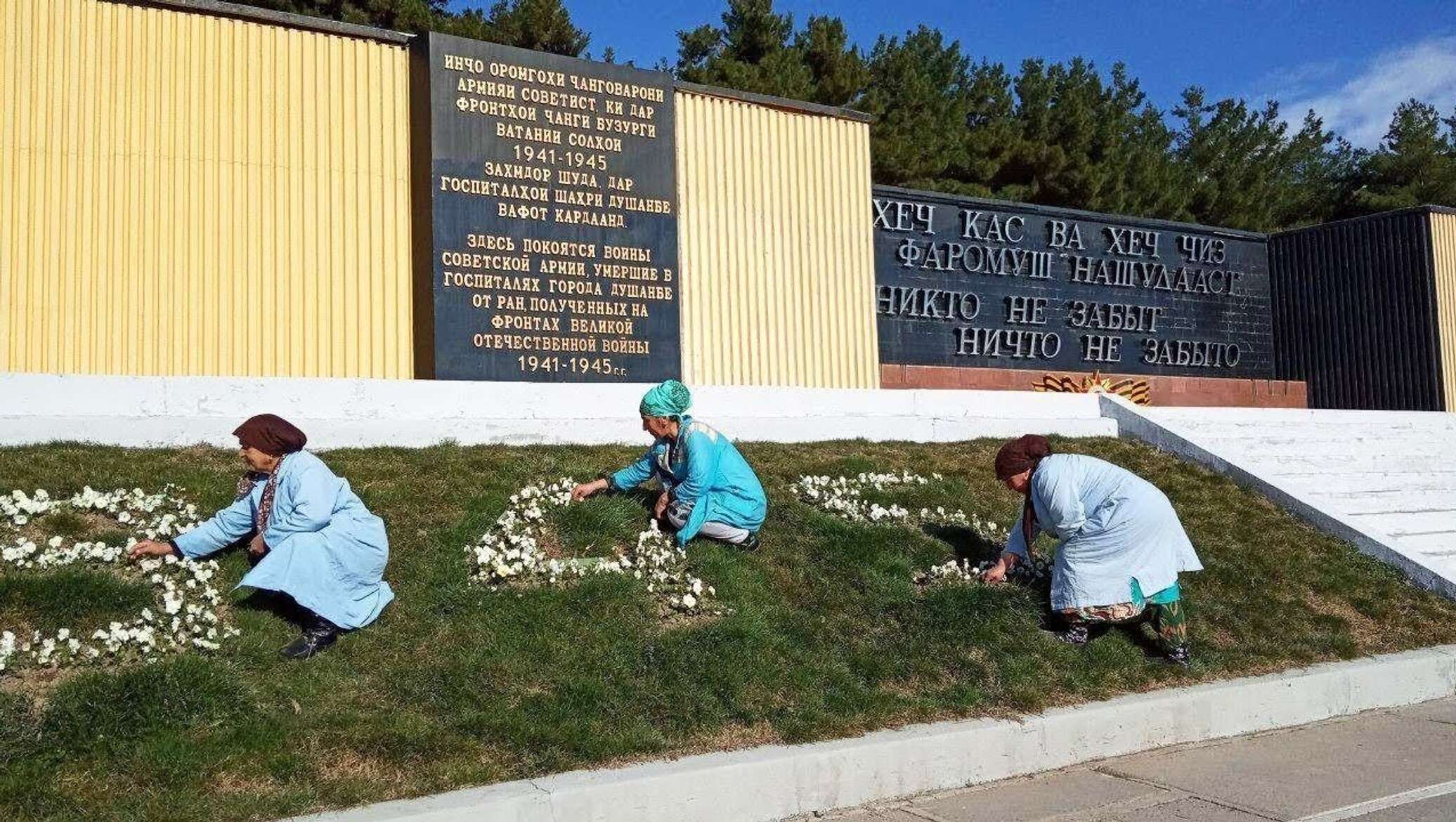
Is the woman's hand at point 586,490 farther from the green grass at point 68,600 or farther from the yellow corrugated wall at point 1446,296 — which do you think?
the yellow corrugated wall at point 1446,296

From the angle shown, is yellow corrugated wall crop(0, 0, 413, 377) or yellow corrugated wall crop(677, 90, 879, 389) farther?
yellow corrugated wall crop(677, 90, 879, 389)

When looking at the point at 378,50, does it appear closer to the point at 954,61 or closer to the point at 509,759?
the point at 509,759

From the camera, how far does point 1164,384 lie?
62.1 ft

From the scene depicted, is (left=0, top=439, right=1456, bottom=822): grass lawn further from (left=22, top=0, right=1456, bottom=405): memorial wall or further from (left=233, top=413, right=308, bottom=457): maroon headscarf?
(left=22, top=0, right=1456, bottom=405): memorial wall

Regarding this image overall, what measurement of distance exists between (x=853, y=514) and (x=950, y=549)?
711 mm

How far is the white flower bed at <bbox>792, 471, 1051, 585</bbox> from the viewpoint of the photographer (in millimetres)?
8219

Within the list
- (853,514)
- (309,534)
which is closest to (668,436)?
(853,514)

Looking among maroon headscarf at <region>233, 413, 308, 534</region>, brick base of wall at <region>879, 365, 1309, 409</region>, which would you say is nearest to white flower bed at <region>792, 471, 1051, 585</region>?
maroon headscarf at <region>233, 413, 308, 534</region>

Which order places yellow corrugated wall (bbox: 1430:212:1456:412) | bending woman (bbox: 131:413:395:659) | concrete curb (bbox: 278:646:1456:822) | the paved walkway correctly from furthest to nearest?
yellow corrugated wall (bbox: 1430:212:1456:412) → bending woman (bbox: 131:413:395:659) → the paved walkway → concrete curb (bbox: 278:646:1456:822)

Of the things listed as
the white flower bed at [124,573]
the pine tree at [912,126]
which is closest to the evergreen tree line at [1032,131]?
the pine tree at [912,126]

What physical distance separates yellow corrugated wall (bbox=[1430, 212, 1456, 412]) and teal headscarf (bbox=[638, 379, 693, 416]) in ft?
58.4

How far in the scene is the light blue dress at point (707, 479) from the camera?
7.59 m

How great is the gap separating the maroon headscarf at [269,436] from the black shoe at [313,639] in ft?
2.81

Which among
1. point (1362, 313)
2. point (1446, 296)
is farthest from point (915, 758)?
point (1446, 296)
